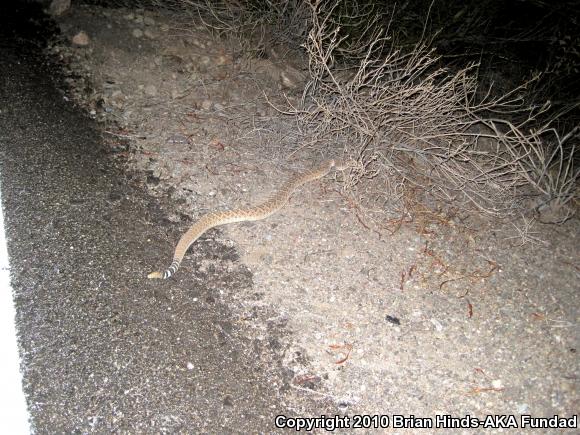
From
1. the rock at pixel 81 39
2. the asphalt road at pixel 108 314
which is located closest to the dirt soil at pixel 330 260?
the rock at pixel 81 39

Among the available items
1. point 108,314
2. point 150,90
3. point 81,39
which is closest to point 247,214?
point 108,314

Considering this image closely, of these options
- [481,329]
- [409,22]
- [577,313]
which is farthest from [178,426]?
[409,22]

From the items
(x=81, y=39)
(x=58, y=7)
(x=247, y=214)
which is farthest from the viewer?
(x=58, y=7)

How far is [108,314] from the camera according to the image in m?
2.68

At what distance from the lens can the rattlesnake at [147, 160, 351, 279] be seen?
315 centimetres

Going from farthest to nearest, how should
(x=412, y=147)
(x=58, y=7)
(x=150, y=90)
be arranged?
(x=58, y=7)
(x=150, y=90)
(x=412, y=147)

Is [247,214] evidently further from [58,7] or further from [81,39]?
[58,7]

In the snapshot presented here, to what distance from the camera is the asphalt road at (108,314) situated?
7.56 feet

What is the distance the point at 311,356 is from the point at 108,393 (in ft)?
3.98

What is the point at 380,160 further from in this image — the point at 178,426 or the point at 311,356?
the point at 178,426

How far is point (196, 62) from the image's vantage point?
5477 mm

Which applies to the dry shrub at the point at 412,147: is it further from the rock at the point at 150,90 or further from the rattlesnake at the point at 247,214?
the rock at the point at 150,90

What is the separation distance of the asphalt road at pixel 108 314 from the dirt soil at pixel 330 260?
0.51 ft

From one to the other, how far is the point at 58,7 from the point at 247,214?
4228 millimetres
